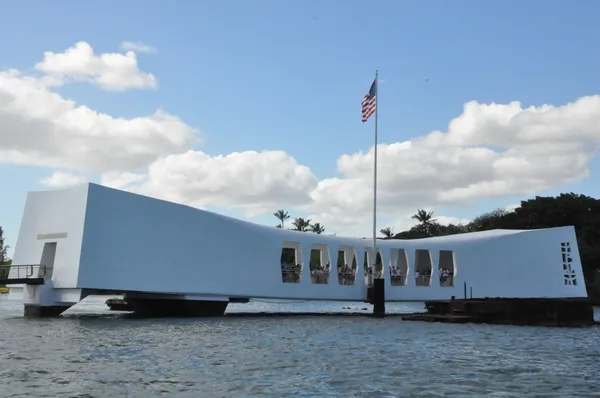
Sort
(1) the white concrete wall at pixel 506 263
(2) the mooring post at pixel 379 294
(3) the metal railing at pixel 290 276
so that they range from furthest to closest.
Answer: (1) the white concrete wall at pixel 506 263 < (3) the metal railing at pixel 290 276 < (2) the mooring post at pixel 379 294

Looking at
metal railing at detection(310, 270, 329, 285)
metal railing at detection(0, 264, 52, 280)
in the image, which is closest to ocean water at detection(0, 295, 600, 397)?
metal railing at detection(0, 264, 52, 280)

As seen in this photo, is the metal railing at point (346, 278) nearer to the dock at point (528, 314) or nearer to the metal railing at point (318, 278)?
the metal railing at point (318, 278)

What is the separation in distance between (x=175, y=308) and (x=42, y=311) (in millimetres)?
6448

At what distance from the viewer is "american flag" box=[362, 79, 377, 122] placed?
38.6m

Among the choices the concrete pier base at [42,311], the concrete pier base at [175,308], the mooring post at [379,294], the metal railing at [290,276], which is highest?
the metal railing at [290,276]

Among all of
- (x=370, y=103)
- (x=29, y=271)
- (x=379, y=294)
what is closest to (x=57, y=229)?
(x=29, y=271)

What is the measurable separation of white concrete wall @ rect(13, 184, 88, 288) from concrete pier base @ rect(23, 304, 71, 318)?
1.63m

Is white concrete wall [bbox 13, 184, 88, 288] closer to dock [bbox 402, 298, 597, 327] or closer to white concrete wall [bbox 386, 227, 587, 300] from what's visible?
dock [bbox 402, 298, 597, 327]

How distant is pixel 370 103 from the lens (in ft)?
127

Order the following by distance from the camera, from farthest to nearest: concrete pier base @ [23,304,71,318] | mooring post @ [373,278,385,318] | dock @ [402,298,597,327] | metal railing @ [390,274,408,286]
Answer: metal railing @ [390,274,408,286]
mooring post @ [373,278,385,318]
dock @ [402,298,597,327]
concrete pier base @ [23,304,71,318]

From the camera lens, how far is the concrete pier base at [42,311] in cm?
3219

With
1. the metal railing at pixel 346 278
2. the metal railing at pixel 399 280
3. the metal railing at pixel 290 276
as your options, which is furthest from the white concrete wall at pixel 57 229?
the metal railing at pixel 399 280

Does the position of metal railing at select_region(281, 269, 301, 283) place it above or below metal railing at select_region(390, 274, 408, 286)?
below

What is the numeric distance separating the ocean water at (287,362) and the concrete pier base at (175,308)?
23.3ft
